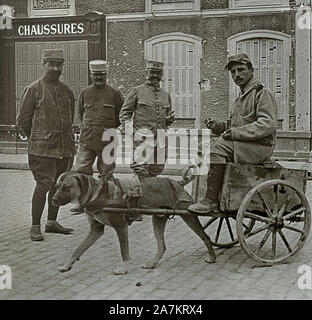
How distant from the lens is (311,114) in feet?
52.2

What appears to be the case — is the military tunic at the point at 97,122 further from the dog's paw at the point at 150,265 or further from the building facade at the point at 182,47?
the building facade at the point at 182,47

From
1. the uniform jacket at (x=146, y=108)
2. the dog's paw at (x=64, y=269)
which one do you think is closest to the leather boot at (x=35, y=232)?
the dog's paw at (x=64, y=269)

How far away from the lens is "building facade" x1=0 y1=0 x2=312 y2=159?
1588 cm

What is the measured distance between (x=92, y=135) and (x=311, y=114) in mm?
8465

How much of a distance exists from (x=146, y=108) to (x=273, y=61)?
8520 mm

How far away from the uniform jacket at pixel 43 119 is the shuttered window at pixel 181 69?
904 cm

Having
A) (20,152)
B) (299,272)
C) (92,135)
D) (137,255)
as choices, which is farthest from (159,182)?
(20,152)

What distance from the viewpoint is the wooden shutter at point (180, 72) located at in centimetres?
1669

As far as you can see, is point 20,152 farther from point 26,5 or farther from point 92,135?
point 92,135

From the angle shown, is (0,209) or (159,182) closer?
(159,182)

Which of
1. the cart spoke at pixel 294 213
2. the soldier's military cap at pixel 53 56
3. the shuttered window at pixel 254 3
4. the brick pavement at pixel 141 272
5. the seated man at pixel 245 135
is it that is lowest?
the brick pavement at pixel 141 272

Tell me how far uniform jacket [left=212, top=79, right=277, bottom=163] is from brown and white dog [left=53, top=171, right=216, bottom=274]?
0.61 metres

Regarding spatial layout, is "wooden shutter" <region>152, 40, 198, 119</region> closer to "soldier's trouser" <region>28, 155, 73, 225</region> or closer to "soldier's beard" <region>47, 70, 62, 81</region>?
"soldier's beard" <region>47, 70, 62, 81</region>

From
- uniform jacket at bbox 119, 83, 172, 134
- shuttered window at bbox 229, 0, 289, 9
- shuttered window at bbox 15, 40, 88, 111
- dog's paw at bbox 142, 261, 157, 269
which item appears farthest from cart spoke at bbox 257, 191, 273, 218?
shuttered window at bbox 15, 40, 88, 111
